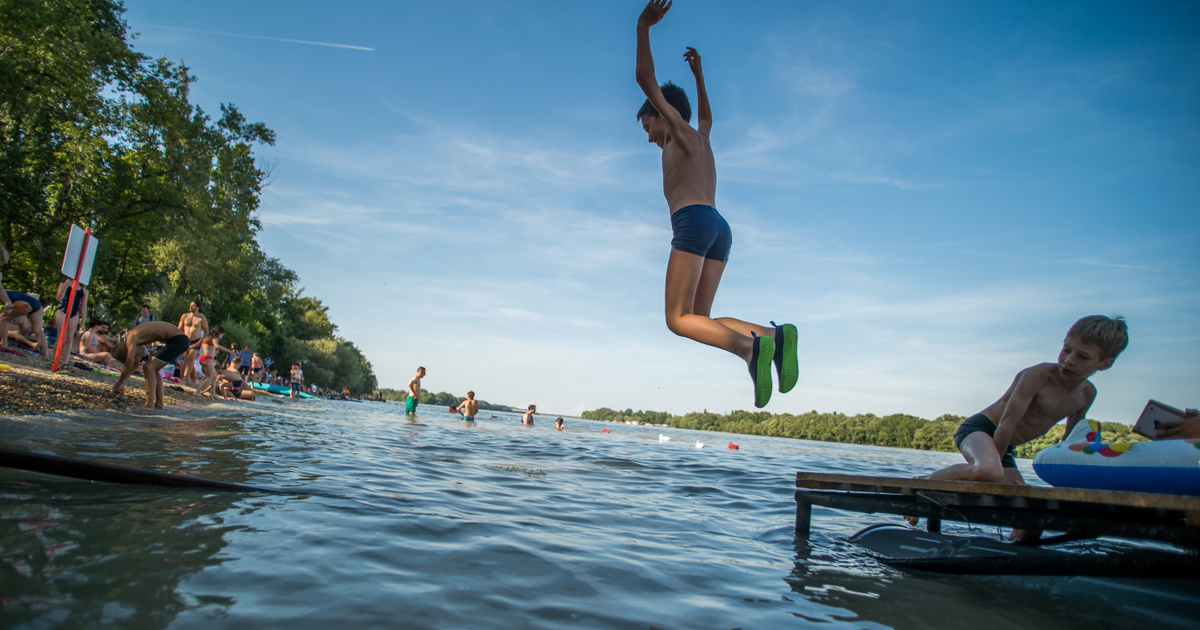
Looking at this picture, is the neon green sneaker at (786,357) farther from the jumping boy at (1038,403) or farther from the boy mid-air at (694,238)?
the jumping boy at (1038,403)

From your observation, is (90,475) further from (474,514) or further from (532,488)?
(532,488)

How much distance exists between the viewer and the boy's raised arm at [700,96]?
464 centimetres

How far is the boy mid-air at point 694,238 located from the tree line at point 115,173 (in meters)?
22.3

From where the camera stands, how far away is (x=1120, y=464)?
3203mm

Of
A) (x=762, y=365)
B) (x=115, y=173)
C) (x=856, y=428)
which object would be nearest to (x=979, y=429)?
(x=762, y=365)

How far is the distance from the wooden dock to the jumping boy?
0.98ft

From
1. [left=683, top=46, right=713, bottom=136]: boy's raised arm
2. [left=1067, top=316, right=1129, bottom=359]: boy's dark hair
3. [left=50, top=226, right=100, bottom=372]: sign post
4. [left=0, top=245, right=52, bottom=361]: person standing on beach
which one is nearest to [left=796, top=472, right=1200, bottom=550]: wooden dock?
[left=1067, top=316, right=1129, bottom=359]: boy's dark hair

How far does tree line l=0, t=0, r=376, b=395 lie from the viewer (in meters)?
18.5

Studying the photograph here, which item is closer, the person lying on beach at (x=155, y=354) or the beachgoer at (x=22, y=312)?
the person lying on beach at (x=155, y=354)

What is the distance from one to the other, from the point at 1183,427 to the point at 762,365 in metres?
2.39

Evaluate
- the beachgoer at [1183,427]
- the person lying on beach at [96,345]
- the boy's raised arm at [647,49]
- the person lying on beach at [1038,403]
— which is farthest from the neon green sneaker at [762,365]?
the person lying on beach at [96,345]

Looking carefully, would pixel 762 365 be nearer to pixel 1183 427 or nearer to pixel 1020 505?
pixel 1020 505

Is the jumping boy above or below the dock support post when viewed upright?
above

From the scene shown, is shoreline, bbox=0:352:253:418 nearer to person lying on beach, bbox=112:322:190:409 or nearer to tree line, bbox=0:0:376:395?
person lying on beach, bbox=112:322:190:409
